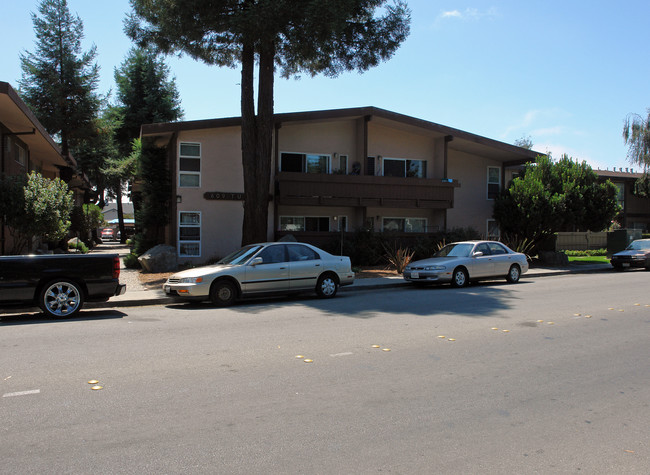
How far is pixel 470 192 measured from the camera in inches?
998

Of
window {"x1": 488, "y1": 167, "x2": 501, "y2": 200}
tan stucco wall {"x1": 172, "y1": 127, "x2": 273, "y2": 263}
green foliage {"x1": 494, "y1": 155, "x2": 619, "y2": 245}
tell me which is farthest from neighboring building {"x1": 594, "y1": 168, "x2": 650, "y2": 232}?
tan stucco wall {"x1": 172, "y1": 127, "x2": 273, "y2": 263}

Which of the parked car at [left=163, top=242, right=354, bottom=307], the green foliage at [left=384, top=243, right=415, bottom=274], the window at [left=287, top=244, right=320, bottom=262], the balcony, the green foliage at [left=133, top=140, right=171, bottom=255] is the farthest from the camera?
the green foliage at [left=133, top=140, right=171, bottom=255]

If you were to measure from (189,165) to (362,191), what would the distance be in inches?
275

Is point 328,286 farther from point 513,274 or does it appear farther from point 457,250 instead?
point 513,274

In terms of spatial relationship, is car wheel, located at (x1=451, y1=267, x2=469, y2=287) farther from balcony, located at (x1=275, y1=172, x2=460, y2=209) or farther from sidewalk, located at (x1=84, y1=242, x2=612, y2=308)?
balcony, located at (x1=275, y1=172, x2=460, y2=209)

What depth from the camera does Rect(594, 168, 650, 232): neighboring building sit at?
3797 centimetres

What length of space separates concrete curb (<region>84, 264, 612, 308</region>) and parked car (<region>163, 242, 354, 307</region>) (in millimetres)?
737

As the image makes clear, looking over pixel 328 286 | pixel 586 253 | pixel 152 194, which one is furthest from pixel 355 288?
pixel 586 253

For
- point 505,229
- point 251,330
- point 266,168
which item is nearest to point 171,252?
point 266,168

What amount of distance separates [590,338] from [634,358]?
1149 millimetres

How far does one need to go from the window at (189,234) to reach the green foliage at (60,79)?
15923mm

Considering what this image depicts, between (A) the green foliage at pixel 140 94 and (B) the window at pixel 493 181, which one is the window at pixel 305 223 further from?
(A) the green foliage at pixel 140 94

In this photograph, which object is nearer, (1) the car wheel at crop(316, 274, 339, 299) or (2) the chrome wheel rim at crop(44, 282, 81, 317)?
(2) the chrome wheel rim at crop(44, 282, 81, 317)

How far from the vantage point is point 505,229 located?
2280 centimetres
